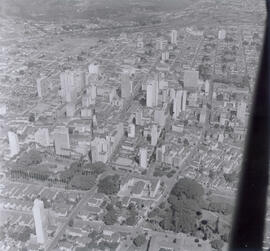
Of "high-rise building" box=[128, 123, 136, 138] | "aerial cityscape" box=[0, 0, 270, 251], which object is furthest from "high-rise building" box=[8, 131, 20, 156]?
"high-rise building" box=[128, 123, 136, 138]

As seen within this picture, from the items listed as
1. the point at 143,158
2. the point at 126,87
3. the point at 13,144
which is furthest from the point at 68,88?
the point at 143,158

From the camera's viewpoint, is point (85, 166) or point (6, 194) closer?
point (6, 194)

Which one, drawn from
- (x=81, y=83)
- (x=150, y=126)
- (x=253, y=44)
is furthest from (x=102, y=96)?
(x=253, y=44)

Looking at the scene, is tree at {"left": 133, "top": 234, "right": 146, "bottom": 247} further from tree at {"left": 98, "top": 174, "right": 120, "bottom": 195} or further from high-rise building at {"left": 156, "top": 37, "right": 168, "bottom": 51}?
high-rise building at {"left": 156, "top": 37, "right": 168, "bottom": 51}

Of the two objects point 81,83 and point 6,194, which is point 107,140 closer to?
point 6,194

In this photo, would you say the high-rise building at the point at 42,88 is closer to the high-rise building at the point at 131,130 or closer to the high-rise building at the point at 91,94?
the high-rise building at the point at 91,94

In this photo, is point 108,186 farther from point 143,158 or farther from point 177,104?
point 177,104
